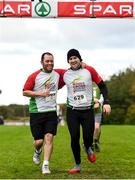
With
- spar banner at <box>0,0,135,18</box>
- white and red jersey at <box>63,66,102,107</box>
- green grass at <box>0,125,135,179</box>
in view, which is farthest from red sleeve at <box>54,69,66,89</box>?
spar banner at <box>0,0,135,18</box>

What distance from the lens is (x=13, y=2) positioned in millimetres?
21547

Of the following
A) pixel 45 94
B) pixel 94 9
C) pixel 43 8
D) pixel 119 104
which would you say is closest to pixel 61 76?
pixel 45 94

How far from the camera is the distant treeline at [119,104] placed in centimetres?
10319

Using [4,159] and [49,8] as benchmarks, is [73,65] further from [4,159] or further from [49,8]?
[49,8]

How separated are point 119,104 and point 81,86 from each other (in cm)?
9725

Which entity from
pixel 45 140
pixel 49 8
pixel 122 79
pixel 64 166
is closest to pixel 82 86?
pixel 45 140

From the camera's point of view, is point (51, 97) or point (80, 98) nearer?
point (80, 98)

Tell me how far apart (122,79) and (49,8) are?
9095 centimetres

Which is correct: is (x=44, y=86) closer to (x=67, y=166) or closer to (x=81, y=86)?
(x=81, y=86)

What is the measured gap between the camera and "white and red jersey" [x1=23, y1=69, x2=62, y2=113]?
1083 centimetres

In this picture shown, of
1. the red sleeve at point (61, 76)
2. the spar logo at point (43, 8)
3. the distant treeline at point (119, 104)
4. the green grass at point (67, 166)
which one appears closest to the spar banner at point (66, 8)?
the spar logo at point (43, 8)

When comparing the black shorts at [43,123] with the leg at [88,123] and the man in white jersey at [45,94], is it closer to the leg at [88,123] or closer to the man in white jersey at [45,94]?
the man in white jersey at [45,94]

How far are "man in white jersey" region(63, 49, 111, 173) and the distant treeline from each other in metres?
86.9

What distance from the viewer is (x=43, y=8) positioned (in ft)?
69.5
